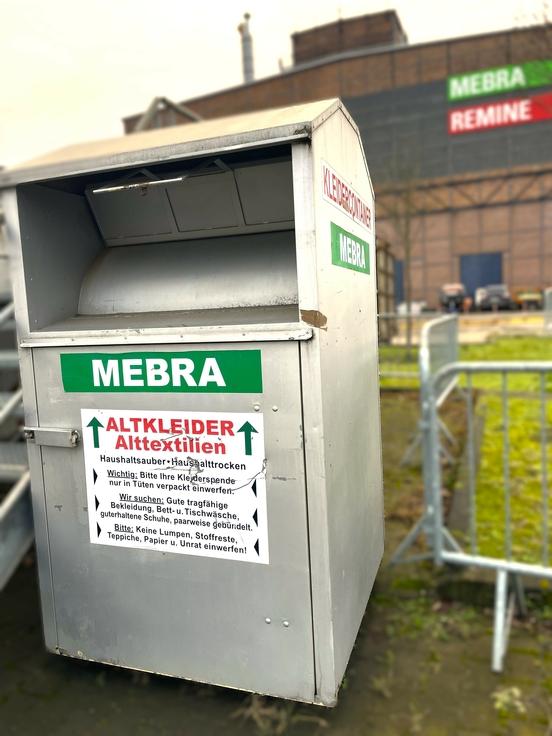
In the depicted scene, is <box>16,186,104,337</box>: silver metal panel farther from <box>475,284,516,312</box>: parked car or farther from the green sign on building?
<box>475,284,516,312</box>: parked car

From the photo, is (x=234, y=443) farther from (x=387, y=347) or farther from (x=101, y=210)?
(x=387, y=347)

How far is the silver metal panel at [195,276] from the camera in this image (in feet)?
3.19

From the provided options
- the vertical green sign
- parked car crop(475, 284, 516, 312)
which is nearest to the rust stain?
the vertical green sign

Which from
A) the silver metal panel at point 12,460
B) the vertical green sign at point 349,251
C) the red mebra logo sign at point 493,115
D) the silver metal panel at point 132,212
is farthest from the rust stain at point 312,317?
the red mebra logo sign at point 493,115

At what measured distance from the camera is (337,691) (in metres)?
0.89

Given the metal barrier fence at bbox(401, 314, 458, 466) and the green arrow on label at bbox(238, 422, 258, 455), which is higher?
the green arrow on label at bbox(238, 422, 258, 455)

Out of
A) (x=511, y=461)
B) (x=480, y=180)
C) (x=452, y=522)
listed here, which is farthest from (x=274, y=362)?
(x=480, y=180)

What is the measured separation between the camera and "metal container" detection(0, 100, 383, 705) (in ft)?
2.77

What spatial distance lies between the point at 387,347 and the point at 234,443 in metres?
8.01

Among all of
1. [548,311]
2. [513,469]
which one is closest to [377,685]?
[513,469]

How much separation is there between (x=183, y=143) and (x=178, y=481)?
536 millimetres

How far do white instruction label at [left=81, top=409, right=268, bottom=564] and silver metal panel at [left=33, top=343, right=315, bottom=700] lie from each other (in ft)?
0.06

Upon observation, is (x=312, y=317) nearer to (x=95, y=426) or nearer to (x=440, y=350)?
(x=95, y=426)

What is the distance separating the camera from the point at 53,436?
992mm
